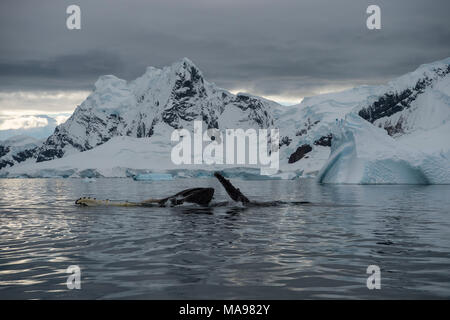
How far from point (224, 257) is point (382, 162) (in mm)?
61477

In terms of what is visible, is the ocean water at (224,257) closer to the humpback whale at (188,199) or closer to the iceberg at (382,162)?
the humpback whale at (188,199)

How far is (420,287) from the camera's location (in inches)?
365

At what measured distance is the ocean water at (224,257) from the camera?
9134 millimetres

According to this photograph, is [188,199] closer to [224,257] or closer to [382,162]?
[224,257]

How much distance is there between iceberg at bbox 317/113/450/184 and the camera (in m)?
69.1

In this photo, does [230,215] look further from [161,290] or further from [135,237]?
[161,290]

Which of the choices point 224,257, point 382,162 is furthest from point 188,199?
point 382,162

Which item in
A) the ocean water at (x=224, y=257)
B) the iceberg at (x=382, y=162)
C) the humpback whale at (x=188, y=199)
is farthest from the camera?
the iceberg at (x=382, y=162)

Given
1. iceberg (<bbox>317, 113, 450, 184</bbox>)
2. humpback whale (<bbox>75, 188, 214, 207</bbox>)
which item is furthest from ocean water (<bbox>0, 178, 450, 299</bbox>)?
iceberg (<bbox>317, 113, 450, 184</bbox>)

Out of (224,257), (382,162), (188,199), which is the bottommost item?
(224,257)

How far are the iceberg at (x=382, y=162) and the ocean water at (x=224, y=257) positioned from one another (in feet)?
159

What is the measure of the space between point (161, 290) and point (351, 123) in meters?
69.6

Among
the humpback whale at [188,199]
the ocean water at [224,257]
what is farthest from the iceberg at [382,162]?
the ocean water at [224,257]

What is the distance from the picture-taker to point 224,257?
1253cm
